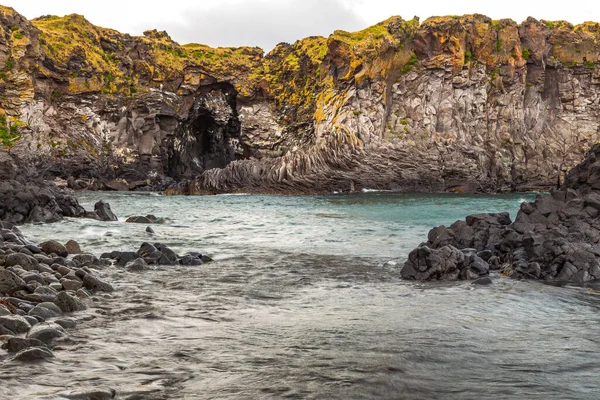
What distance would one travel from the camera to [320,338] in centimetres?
677

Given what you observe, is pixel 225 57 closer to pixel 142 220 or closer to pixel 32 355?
pixel 142 220

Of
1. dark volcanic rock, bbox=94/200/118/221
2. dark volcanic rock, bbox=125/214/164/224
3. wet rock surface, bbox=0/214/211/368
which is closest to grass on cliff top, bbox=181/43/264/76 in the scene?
dark volcanic rock, bbox=94/200/118/221

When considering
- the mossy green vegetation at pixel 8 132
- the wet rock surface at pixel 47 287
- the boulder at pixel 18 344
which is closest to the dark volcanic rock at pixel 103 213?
the wet rock surface at pixel 47 287

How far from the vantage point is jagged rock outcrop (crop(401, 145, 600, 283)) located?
36.9 feet

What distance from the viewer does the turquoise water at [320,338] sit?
507cm

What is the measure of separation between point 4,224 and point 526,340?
628 inches

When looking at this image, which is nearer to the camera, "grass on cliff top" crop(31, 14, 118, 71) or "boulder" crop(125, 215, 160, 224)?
"boulder" crop(125, 215, 160, 224)

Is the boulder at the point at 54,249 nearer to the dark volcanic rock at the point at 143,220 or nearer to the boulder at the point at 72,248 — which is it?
the boulder at the point at 72,248

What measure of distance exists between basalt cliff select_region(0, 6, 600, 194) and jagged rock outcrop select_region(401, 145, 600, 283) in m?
35.8

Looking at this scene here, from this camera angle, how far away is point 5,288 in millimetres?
8031

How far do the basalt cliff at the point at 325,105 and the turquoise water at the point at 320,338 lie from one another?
41136mm

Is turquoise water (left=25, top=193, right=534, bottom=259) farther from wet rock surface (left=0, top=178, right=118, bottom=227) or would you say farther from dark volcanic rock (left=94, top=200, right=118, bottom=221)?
dark volcanic rock (left=94, top=200, right=118, bottom=221)

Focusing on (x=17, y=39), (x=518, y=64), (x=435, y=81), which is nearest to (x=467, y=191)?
(x=435, y=81)

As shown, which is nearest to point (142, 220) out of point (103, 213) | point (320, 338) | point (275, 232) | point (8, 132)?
point (103, 213)
